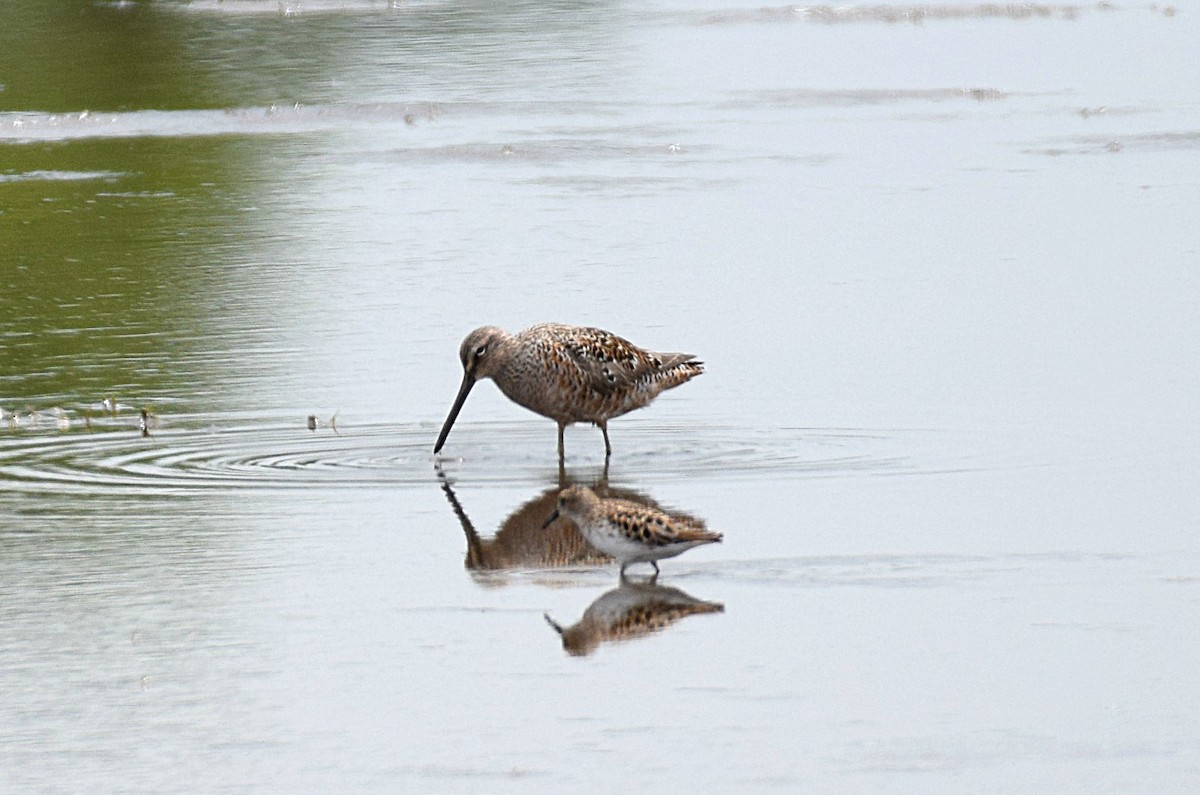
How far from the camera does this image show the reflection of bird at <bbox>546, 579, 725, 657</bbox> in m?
8.02

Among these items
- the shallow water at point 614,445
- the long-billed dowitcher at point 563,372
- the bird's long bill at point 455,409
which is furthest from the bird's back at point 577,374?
the shallow water at point 614,445

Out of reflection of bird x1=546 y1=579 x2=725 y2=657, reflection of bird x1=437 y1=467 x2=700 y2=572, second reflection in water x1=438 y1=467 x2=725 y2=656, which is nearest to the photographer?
reflection of bird x1=546 y1=579 x2=725 y2=657

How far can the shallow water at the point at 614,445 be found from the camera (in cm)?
714

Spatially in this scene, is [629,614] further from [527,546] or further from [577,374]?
[577,374]

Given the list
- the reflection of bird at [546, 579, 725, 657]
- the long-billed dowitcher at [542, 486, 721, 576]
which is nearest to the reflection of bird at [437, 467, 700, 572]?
the long-billed dowitcher at [542, 486, 721, 576]

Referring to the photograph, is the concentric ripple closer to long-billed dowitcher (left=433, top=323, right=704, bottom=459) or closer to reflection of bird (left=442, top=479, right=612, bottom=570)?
long-billed dowitcher (left=433, top=323, right=704, bottom=459)

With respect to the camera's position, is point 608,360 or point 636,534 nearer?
point 636,534

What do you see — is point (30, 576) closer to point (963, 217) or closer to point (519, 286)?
point (519, 286)

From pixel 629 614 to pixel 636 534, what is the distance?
1.24ft

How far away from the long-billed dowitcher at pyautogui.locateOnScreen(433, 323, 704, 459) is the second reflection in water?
135 cm

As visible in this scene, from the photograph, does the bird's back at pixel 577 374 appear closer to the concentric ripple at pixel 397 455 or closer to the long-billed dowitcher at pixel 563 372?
the long-billed dowitcher at pixel 563 372

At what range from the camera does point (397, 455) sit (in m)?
11.4

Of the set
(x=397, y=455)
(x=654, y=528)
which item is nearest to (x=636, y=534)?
(x=654, y=528)

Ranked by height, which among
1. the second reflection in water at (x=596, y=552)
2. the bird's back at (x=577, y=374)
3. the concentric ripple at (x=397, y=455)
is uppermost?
the second reflection in water at (x=596, y=552)
